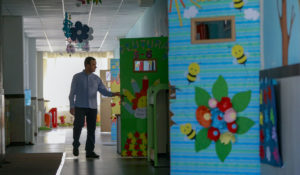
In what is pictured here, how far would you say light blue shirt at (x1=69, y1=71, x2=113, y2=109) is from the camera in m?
7.25

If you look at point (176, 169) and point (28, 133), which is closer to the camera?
point (176, 169)

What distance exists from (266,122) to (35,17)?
8.42m

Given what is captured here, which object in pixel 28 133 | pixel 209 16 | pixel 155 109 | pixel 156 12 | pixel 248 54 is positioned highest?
pixel 156 12

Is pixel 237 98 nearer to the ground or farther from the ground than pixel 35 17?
nearer to the ground

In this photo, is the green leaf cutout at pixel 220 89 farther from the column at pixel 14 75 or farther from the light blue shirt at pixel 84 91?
the column at pixel 14 75

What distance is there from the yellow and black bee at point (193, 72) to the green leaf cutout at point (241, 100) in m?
0.39

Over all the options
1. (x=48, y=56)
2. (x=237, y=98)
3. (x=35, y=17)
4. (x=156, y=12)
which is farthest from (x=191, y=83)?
(x=48, y=56)

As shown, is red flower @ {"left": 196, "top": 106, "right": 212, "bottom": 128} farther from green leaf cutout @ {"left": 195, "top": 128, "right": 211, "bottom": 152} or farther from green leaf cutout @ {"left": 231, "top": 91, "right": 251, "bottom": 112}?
green leaf cutout @ {"left": 231, "top": 91, "right": 251, "bottom": 112}

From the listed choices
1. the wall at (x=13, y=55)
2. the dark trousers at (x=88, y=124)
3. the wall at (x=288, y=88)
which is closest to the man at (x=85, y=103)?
the dark trousers at (x=88, y=124)

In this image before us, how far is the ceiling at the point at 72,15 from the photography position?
10038 millimetres

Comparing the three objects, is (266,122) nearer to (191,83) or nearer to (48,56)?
(191,83)

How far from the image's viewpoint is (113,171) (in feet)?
19.0

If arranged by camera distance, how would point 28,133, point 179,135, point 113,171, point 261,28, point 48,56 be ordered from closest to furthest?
point 261,28
point 179,135
point 113,171
point 28,133
point 48,56

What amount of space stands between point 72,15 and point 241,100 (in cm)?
744
